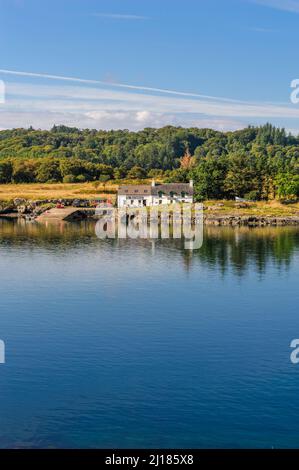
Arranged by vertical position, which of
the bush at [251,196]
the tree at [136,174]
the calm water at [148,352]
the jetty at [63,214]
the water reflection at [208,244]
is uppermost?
the tree at [136,174]

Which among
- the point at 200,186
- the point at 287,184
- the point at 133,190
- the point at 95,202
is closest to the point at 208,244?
the point at 200,186

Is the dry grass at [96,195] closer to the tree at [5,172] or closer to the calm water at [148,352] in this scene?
the tree at [5,172]

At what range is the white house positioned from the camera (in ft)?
391

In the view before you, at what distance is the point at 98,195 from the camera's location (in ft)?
431

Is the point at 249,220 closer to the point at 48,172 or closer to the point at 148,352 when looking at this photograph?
the point at 48,172

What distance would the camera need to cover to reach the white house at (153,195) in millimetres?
119188

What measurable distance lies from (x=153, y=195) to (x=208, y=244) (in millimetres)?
47085

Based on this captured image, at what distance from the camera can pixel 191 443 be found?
23.1m

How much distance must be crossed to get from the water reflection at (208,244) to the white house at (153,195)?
80.6 ft

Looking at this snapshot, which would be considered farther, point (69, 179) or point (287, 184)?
point (69, 179)

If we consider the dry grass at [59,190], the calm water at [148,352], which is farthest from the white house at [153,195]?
the calm water at [148,352]

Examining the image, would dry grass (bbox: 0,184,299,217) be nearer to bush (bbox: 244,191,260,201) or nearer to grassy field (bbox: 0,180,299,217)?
grassy field (bbox: 0,180,299,217)
